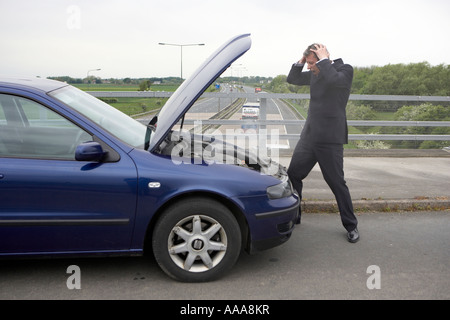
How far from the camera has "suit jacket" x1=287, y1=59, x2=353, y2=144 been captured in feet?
13.0

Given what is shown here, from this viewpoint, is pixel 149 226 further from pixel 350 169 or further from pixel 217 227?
pixel 350 169

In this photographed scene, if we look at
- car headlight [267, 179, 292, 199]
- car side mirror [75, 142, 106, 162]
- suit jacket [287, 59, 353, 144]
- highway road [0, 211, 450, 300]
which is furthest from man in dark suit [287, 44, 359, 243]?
car side mirror [75, 142, 106, 162]

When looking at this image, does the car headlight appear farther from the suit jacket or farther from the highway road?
the suit jacket

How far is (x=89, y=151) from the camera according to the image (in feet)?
9.84

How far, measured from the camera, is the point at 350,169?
7305 mm

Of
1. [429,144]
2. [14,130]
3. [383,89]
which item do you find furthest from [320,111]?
[383,89]

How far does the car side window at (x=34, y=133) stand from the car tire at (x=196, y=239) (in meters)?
0.88

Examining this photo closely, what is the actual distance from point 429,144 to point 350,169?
4.99 metres

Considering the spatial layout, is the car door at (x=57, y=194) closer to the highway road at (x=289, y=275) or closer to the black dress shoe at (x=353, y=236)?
the highway road at (x=289, y=275)

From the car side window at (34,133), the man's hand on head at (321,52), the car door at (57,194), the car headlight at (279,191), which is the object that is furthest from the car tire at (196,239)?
the man's hand on head at (321,52)

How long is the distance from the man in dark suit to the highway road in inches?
17.6

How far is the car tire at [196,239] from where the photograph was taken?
3.16m


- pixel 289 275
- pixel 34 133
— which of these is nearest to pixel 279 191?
pixel 289 275
